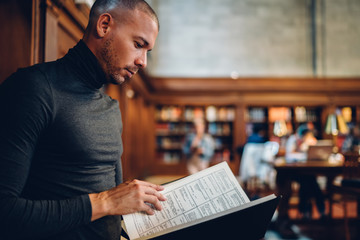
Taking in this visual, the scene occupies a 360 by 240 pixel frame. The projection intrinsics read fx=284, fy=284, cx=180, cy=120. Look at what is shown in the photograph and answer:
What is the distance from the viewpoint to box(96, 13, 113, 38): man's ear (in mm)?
833

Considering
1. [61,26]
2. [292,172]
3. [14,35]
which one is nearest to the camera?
[14,35]

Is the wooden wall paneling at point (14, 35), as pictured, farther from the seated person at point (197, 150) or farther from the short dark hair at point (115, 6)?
the seated person at point (197, 150)

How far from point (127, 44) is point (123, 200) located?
442mm

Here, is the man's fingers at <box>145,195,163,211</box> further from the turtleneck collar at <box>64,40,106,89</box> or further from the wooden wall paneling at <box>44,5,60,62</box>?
the wooden wall paneling at <box>44,5,60,62</box>

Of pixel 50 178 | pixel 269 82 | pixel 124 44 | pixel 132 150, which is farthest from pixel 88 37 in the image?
pixel 269 82

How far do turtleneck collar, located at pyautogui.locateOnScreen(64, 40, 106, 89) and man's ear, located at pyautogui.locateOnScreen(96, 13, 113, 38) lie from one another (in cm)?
6

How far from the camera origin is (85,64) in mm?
825

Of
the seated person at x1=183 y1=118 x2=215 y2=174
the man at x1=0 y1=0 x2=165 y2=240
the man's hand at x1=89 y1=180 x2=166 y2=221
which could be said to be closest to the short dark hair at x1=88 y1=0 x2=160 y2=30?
the man at x1=0 y1=0 x2=165 y2=240

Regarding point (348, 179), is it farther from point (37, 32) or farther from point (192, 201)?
point (37, 32)

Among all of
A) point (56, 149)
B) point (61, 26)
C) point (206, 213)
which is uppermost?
point (61, 26)

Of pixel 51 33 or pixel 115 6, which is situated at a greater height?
pixel 51 33

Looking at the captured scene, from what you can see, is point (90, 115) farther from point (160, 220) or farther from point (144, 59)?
point (160, 220)

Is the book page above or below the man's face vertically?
below

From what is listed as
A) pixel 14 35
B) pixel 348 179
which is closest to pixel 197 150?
pixel 348 179
